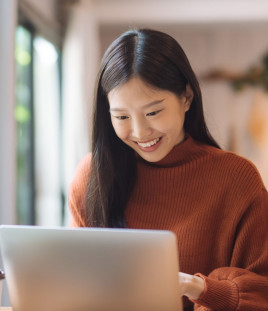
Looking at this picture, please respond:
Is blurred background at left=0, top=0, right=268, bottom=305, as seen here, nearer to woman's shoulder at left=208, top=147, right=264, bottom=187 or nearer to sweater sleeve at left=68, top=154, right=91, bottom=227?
sweater sleeve at left=68, top=154, right=91, bottom=227

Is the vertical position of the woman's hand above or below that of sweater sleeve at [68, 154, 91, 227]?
below

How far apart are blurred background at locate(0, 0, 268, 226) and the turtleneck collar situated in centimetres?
140

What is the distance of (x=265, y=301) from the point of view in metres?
1.26

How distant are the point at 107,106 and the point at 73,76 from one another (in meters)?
2.95

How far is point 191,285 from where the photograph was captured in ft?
3.82

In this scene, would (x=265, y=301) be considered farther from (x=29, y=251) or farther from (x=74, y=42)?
(x=74, y=42)

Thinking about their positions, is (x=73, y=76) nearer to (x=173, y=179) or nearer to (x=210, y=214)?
(x=173, y=179)

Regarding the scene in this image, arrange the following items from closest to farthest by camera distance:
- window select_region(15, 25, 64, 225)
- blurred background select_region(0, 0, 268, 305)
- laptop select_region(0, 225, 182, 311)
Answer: laptop select_region(0, 225, 182, 311) < blurred background select_region(0, 0, 268, 305) < window select_region(15, 25, 64, 225)

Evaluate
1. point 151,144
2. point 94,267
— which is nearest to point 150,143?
point 151,144

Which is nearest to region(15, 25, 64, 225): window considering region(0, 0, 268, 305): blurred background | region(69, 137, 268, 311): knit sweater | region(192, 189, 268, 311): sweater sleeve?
region(0, 0, 268, 305): blurred background

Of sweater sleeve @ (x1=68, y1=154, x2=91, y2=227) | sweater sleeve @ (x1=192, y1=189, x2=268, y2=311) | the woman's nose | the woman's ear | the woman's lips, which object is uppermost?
the woman's ear

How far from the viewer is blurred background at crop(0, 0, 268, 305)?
2862mm

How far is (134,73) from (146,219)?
0.38 meters

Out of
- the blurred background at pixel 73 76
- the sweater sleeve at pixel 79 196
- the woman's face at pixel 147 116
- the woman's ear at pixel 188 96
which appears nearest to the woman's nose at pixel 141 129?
the woman's face at pixel 147 116
